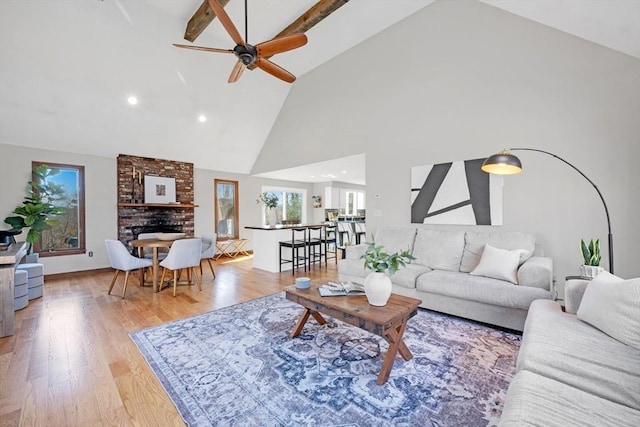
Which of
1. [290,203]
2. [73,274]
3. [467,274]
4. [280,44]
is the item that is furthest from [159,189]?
[467,274]

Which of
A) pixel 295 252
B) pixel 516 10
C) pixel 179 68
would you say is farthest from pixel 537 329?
pixel 179 68

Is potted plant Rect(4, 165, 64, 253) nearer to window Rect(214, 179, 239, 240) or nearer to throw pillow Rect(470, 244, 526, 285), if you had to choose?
window Rect(214, 179, 239, 240)

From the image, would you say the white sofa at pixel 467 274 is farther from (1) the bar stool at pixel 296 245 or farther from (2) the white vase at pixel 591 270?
(1) the bar stool at pixel 296 245

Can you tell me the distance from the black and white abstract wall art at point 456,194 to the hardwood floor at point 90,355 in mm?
2625

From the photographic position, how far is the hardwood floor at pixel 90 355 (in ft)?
5.34

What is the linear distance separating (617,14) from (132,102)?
20.7 ft

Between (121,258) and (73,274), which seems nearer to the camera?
(121,258)

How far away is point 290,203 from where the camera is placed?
920 cm

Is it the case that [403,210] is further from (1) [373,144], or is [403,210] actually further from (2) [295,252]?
(2) [295,252]

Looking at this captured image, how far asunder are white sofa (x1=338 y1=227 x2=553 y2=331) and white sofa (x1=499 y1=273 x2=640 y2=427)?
64 cm

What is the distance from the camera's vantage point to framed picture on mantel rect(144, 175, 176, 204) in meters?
6.00

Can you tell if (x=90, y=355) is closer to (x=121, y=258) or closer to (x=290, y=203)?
(x=121, y=258)

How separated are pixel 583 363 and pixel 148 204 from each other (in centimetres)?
689

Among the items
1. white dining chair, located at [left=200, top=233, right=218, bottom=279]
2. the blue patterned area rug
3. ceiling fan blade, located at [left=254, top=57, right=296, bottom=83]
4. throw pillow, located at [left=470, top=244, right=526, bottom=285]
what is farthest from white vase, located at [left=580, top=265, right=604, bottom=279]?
white dining chair, located at [left=200, top=233, right=218, bottom=279]
